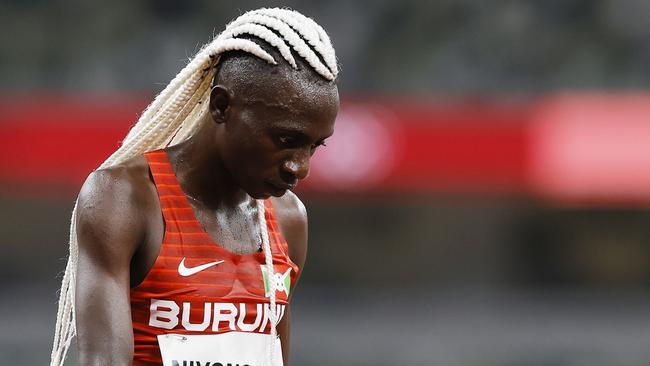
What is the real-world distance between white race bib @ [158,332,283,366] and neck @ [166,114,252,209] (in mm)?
345

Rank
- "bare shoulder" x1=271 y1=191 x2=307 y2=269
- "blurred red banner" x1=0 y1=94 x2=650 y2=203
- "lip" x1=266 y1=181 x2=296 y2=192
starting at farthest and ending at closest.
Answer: "blurred red banner" x1=0 y1=94 x2=650 y2=203
"bare shoulder" x1=271 y1=191 x2=307 y2=269
"lip" x1=266 y1=181 x2=296 y2=192

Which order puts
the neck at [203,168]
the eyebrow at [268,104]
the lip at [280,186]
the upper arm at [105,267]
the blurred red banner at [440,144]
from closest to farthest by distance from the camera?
the upper arm at [105,267]
the eyebrow at [268,104]
the lip at [280,186]
the neck at [203,168]
the blurred red banner at [440,144]

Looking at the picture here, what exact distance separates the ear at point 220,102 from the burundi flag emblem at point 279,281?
0.40 metres

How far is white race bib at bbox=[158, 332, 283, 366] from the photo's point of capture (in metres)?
2.86

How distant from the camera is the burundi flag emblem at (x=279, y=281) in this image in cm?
302

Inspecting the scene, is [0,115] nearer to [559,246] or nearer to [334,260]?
[334,260]

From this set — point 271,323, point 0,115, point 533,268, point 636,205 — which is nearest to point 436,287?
point 533,268

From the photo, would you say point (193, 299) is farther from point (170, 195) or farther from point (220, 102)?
point (220, 102)

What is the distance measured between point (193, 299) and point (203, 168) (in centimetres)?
34

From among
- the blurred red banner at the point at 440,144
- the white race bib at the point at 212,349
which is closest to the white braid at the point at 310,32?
the white race bib at the point at 212,349

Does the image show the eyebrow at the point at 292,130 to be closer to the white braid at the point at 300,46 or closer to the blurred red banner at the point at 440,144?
the white braid at the point at 300,46

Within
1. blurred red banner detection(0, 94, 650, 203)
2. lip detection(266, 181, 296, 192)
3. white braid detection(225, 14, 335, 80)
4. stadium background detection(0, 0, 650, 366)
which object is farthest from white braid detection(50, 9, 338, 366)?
blurred red banner detection(0, 94, 650, 203)

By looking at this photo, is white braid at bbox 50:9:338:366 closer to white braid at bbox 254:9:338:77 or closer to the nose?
white braid at bbox 254:9:338:77

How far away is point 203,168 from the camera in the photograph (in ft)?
9.91
